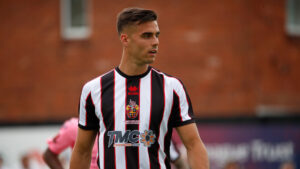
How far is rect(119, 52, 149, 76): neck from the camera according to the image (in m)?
4.35

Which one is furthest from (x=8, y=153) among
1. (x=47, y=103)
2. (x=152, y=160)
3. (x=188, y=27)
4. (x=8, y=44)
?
(x=152, y=160)

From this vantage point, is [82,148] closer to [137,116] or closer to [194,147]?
[137,116]

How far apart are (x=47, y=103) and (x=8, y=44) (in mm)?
2240

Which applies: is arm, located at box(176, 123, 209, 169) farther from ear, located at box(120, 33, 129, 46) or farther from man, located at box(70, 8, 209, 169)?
ear, located at box(120, 33, 129, 46)

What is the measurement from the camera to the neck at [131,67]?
4.35 meters

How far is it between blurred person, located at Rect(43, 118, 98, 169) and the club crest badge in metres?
1.74

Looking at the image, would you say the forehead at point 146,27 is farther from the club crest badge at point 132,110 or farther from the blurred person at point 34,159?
the blurred person at point 34,159

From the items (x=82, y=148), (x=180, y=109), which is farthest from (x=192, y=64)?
(x=180, y=109)

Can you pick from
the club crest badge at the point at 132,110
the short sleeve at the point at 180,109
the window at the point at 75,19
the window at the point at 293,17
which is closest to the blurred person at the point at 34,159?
the window at the point at 75,19

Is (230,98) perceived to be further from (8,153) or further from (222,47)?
(8,153)

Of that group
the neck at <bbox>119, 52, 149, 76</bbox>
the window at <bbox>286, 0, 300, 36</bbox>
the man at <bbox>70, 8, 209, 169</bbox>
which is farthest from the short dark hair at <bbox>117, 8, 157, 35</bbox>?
the window at <bbox>286, 0, 300, 36</bbox>

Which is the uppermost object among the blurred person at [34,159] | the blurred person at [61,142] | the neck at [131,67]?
the neck at [131,67]

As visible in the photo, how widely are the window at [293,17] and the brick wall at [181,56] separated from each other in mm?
249

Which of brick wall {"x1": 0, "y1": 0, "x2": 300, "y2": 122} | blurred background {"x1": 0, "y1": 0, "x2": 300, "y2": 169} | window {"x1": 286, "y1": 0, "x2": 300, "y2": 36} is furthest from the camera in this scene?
window {"x1": 286, "y1": 0, "x2": 300, "y2": 36}
